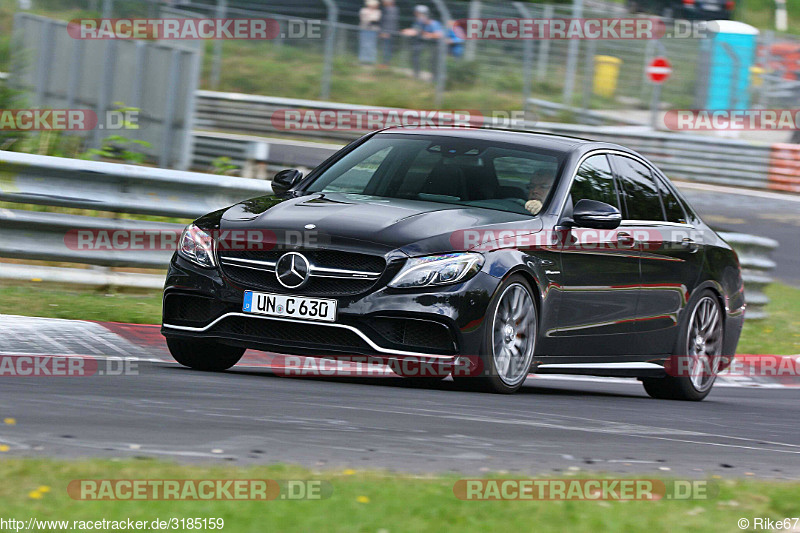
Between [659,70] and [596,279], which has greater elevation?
[659,70]

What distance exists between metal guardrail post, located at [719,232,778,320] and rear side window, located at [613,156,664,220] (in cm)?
434

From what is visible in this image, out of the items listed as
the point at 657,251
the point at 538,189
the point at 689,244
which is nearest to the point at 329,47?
the point at 689,244

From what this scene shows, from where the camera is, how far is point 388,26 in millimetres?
Answer: 26078

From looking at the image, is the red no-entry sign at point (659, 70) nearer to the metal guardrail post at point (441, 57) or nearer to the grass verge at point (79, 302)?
the metal guardrail post at point (441, 57)

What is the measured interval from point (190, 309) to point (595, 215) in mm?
2282

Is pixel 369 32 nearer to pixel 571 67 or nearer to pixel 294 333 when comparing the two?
pixel 571 67

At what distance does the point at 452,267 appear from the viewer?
7570mm

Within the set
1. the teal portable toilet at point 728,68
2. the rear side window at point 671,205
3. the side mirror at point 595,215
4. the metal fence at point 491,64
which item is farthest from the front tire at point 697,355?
the teal portable toilet at point 728,68

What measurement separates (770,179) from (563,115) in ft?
13.0

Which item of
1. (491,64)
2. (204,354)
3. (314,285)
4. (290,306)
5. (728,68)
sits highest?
(728,68)

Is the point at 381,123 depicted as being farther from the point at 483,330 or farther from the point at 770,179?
the point at 483,330

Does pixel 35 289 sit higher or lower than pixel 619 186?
lower

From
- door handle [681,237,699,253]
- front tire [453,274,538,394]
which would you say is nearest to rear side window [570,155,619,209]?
door handle [681,237,699,253]

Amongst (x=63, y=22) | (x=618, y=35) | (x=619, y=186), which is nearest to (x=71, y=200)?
(x=619, y=186)
